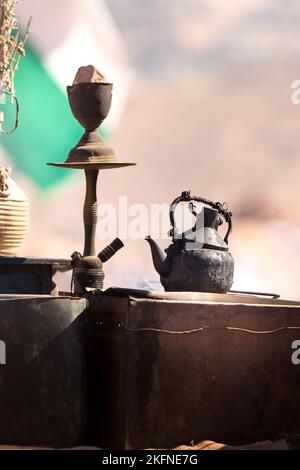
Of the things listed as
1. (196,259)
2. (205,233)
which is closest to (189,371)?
(196,259)

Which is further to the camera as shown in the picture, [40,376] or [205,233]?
[205,233]

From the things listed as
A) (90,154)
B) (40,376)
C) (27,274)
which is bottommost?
(40,376)

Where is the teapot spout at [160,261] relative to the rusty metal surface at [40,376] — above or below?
above

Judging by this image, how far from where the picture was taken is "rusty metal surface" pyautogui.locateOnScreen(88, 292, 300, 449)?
17.9 ft

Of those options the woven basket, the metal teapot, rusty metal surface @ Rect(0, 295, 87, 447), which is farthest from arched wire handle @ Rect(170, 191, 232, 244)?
the woven basket

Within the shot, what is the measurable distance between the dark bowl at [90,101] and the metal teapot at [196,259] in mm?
1036

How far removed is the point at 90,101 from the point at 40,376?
2.46 m

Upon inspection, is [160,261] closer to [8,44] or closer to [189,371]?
[189,371]

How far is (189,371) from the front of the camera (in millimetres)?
5609

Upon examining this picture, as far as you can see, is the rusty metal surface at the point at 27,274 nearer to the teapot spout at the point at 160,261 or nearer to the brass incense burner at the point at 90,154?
the brass incense burner at the point at 90,154

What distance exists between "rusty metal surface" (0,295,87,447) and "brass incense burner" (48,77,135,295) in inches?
49.9

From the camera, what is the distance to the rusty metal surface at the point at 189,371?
17.9 feet

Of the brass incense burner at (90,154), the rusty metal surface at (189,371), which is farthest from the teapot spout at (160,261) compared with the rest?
the rusty metal surface at (189,371)
